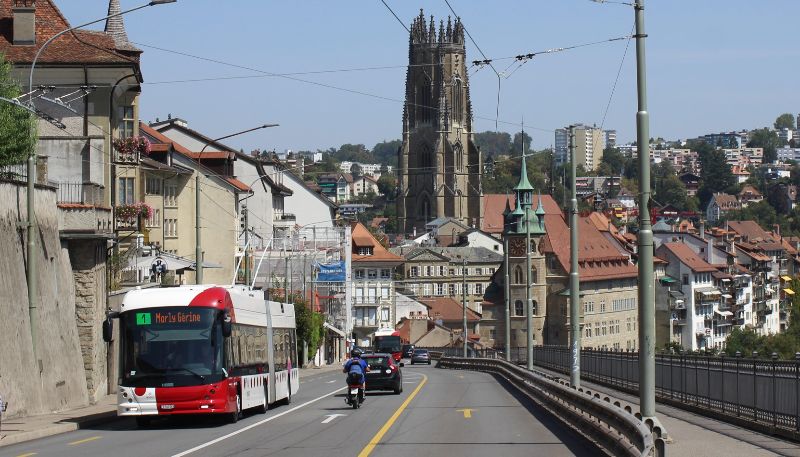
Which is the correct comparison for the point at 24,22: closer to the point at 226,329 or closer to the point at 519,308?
the point at 226,329

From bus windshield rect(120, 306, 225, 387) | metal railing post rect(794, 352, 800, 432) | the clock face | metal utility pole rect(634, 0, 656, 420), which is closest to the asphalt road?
bus windshield rect(120, 306, 225, 387)

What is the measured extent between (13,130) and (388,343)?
67070mm

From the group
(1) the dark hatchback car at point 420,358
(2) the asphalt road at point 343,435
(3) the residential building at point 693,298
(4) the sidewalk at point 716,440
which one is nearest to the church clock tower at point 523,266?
(3) the residential building at point 693,298

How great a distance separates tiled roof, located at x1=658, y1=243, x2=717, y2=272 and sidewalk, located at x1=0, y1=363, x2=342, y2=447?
13734 centimetres

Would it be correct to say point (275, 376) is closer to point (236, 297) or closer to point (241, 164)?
point (236, 297)

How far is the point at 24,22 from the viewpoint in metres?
43.0

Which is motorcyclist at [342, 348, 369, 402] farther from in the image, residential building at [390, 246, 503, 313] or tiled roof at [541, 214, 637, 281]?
residential building at [390, 246, 503, 313]

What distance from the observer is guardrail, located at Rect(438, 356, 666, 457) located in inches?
659

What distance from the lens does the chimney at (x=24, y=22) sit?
42.4 metres

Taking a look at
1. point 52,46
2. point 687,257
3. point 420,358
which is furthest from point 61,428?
point 687,257

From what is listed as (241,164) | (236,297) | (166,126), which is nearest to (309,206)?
(241,164)

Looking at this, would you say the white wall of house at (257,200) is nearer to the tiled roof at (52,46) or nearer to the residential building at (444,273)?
the tiled roof at (52,46)

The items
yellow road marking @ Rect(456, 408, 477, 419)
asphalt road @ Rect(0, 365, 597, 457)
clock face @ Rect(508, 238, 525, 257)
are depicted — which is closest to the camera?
asphalt road @ Rect(0, 365, 597, 457)

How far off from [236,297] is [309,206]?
10154 centimetres
